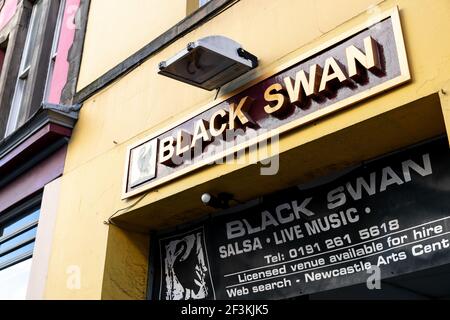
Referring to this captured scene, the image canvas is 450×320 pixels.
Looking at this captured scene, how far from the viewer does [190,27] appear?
5.23 metres

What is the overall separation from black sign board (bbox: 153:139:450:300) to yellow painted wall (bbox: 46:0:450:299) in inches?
10.9

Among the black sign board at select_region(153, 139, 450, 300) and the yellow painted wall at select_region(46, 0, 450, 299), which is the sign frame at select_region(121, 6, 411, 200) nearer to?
the yellow painted wall at select_region(46, 0, 450, 299)

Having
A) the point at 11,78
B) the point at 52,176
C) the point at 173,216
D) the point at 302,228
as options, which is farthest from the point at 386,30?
the point at 11,78

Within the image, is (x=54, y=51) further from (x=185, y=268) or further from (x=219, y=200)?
(x=219, y=200)

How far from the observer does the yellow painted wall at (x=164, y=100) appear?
3.42 metres

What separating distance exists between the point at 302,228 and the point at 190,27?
2205 millimetres

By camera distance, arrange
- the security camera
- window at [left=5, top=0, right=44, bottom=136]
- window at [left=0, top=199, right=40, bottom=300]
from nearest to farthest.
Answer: the security camera, window at [left=0, top=199, right=40, bottom=300], window at [left=5, top=0, right=44, bottom=136]

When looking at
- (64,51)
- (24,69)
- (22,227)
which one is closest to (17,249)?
(22,227)

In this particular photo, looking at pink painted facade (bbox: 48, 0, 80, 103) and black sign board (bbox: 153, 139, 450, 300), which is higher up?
pink painted facade (bbox: 48, 0, 80, 103)

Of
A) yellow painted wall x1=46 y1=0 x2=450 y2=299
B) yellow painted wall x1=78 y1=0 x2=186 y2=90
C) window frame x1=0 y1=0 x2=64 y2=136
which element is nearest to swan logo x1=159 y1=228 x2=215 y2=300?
yellow painted wall x1=46 y1=0 x2=450 y2=299

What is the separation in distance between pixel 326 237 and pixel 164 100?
6.71 feet

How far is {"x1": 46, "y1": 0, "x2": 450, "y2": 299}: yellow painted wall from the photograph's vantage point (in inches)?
134

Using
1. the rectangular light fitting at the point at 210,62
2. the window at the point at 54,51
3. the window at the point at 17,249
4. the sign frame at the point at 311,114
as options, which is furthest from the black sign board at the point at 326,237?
the window at the point at 54,51
